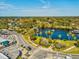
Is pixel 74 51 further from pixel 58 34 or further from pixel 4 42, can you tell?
pixel 4 42

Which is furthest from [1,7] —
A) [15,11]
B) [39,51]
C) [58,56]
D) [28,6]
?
[58,56]

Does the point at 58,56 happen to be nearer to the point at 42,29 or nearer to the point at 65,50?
the point at 65,50

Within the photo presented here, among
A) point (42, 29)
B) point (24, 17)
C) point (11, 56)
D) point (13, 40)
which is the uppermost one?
point (24, 17)

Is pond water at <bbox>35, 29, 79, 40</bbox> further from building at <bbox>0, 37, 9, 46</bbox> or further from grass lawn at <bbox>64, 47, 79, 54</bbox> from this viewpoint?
building at <bbox>0, 37, 9, 46</bbox>

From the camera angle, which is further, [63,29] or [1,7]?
[1,7]

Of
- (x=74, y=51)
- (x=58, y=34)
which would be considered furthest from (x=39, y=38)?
(x=74, y=51)

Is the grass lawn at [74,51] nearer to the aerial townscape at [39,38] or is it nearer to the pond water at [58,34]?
the aerial townscape at [39,38]

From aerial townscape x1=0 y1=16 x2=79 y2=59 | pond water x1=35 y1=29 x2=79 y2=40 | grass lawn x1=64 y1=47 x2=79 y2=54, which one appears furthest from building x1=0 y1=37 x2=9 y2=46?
grass lawn x1=64 y1=47 x2=79 y2=54

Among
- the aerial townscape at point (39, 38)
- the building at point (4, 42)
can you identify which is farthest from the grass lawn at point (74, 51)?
the building at point (4, 42)

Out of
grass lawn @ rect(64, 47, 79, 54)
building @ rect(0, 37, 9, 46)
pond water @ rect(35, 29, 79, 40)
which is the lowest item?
grass lawn @ rect(64, 47, 79, 54)
